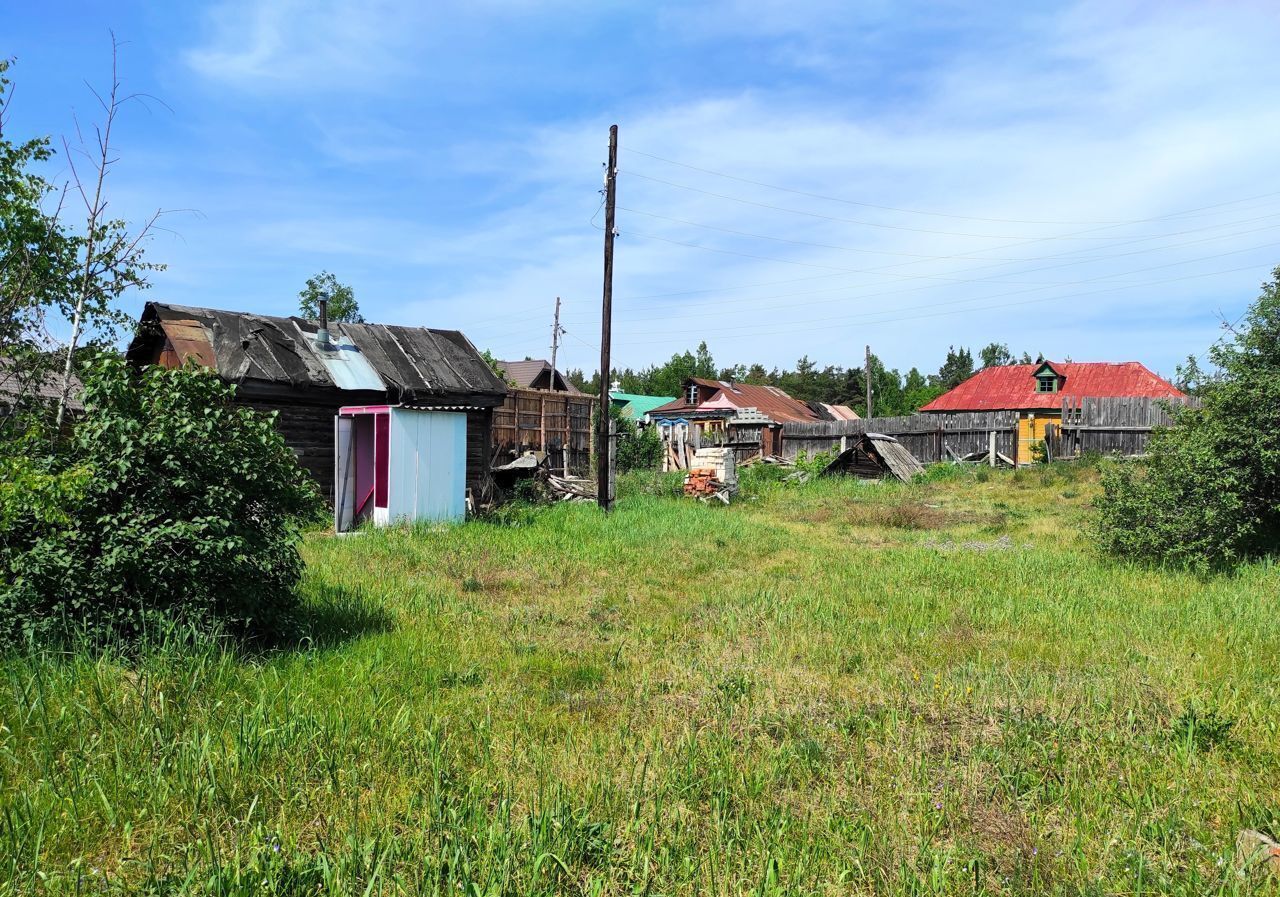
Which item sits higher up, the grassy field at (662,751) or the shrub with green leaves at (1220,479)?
the shrub with green leaves at (1220,479)

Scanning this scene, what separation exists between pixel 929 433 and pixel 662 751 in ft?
81.8

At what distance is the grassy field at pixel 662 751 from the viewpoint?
298 centimetres

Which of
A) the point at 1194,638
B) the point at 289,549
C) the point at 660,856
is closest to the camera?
the point at 660,856

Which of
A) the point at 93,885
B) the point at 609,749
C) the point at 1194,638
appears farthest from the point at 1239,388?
the point at 93,885

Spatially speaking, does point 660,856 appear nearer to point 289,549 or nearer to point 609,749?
point 609,749

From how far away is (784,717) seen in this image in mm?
4605

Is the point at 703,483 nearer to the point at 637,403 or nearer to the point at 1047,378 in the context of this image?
the point at 1047,378

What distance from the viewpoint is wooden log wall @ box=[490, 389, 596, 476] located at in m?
22.6

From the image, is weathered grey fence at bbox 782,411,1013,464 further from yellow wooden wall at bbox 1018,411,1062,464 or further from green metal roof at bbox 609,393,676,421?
green metal roof at bbox 609,393,676,421

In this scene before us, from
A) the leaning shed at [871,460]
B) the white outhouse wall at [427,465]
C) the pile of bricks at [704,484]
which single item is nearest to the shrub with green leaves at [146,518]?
the white outhouse wall at [427,465]

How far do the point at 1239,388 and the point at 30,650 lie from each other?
12.3 meters

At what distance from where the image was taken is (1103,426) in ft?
73.2

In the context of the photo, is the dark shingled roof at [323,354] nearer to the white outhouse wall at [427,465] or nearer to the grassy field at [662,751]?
the white outhouse wall at [427,465]

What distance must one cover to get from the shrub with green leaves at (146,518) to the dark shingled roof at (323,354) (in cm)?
853
